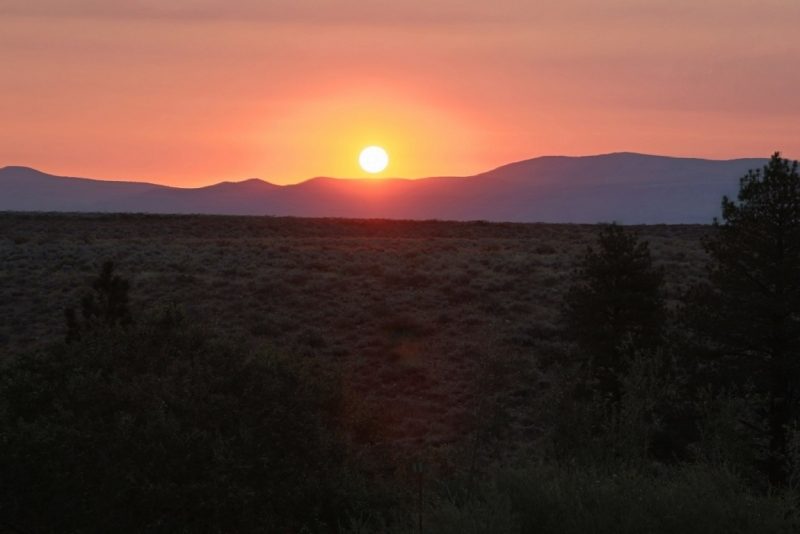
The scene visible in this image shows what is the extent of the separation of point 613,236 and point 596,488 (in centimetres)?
840

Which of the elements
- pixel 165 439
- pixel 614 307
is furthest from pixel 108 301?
pixel 614 307

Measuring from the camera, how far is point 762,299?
13.0 metres

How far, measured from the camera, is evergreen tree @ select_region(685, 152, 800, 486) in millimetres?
12883

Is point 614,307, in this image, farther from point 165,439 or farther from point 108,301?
point 108,301

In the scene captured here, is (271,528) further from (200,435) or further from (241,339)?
(241,339)

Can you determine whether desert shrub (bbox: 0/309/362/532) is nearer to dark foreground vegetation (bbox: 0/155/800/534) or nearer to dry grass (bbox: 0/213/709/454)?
dark foreground vegetation (bbox: 0/155/800/534)

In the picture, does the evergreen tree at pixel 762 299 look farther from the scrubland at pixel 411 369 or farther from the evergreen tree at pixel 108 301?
the evergreen tree at pixel 108 301

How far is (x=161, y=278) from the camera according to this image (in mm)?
33562

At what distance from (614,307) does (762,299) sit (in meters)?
2.98

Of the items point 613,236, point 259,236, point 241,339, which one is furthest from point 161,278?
point 259,236

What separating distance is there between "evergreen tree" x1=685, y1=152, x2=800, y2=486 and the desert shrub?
7.12m

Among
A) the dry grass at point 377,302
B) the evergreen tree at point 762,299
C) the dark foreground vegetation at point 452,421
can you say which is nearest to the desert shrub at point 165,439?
the dark foreground vegetation at point 452,421

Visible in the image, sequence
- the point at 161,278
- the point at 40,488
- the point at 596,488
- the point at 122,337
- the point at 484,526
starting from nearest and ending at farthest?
the point at 484,526
the point at 596,488
the point at 40,488
the point at 122,337
the point at 161,278

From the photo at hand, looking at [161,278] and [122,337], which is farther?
[161,278]
